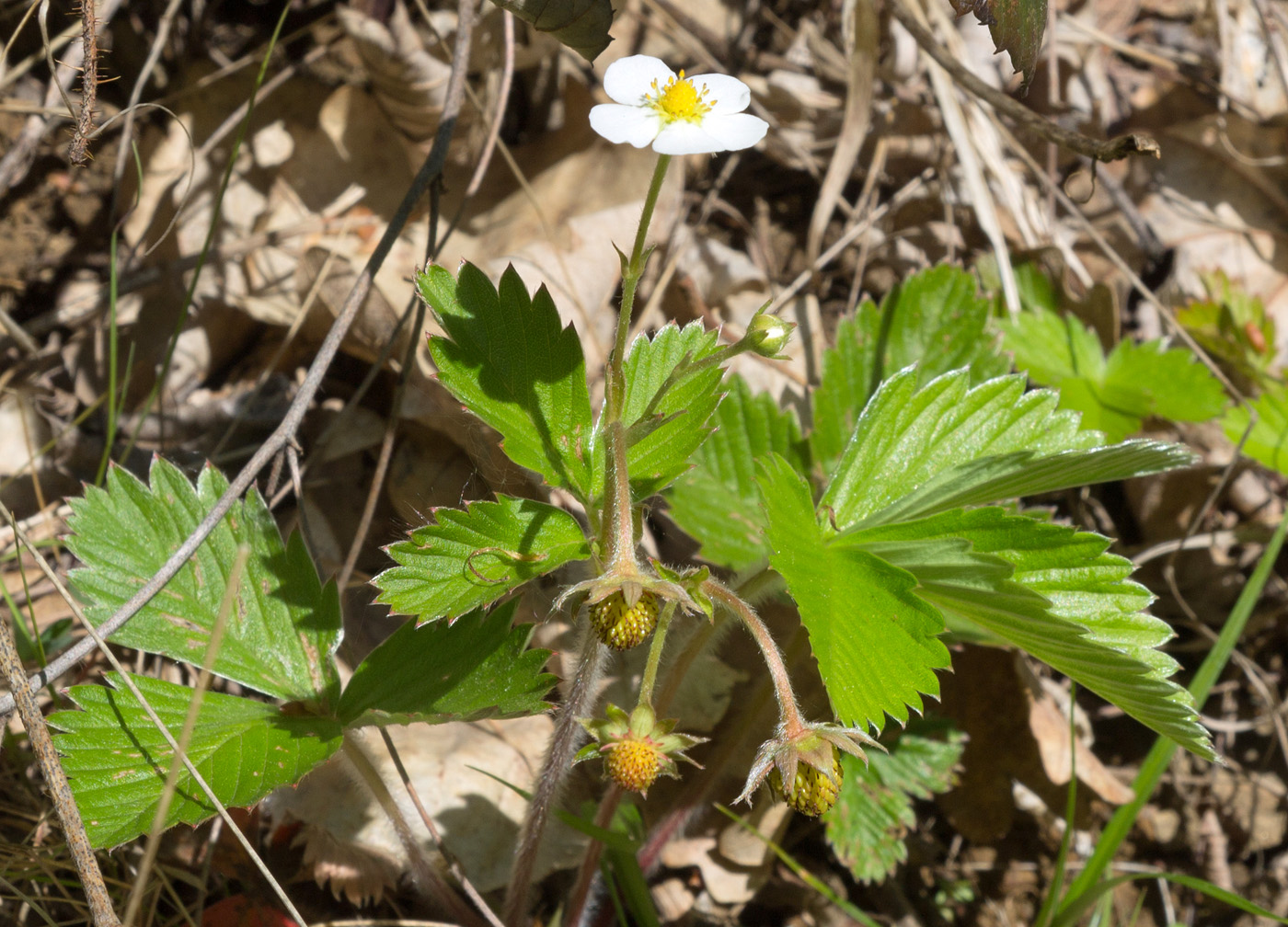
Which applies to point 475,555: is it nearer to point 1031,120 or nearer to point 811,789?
point 811,789

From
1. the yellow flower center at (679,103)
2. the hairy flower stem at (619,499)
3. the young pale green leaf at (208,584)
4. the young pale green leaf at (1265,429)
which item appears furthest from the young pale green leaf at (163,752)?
the young pale green leaf at (1265,429)

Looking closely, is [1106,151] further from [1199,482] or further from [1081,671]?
[1199,482]

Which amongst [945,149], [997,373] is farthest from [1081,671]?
[945,149]

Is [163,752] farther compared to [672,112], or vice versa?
[163,752]

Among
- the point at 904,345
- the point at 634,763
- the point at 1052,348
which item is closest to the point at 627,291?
the point at 634,763

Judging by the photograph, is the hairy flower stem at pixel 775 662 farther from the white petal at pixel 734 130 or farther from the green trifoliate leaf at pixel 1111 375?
the green trifoliate leaf at pixel 1111 375

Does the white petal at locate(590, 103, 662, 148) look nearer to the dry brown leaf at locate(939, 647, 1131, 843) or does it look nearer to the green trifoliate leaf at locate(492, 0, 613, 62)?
the green trifoliate leaf at locate(492, 0, 613, 62)

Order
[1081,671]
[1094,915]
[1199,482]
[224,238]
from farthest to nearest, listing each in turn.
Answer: [1199,482]
[224,238]
[1094,915]
[1081,671]
